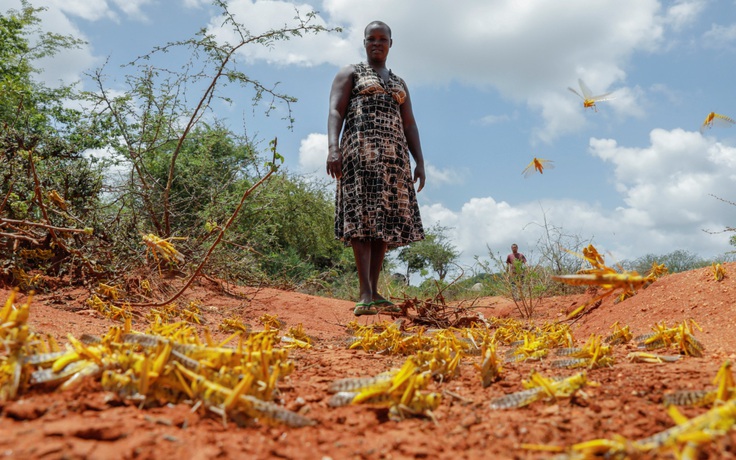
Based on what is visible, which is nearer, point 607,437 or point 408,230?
point 607,437

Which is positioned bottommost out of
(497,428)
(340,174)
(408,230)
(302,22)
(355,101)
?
(497,428)

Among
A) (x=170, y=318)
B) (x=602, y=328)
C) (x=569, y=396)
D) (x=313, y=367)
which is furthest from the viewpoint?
(x=602, y=328)

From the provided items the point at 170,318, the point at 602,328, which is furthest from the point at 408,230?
the point at 170,318

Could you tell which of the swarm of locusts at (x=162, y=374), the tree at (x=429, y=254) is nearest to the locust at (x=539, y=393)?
the swarm of locusts at (x=162, y=374)

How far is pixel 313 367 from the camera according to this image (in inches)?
68.7

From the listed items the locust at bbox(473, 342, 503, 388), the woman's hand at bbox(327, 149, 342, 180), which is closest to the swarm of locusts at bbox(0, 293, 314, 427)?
the locust at bbox(473, 342, 503, 388)

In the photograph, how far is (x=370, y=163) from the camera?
4.14 meters

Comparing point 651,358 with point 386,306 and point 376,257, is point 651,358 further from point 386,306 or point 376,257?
point 376,257

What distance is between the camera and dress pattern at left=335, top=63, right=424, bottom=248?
13.6ft

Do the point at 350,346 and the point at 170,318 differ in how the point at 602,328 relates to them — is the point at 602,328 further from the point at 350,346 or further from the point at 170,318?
the point at 170,318

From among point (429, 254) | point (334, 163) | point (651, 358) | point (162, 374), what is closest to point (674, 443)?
point (162, 374)

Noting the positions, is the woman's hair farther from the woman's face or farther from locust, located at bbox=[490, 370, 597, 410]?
locust, located at bbox=[490, 370, 597, 410]

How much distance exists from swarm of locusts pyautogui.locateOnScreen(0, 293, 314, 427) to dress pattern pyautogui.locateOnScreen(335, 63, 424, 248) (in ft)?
9.91

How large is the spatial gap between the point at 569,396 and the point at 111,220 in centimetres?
395
